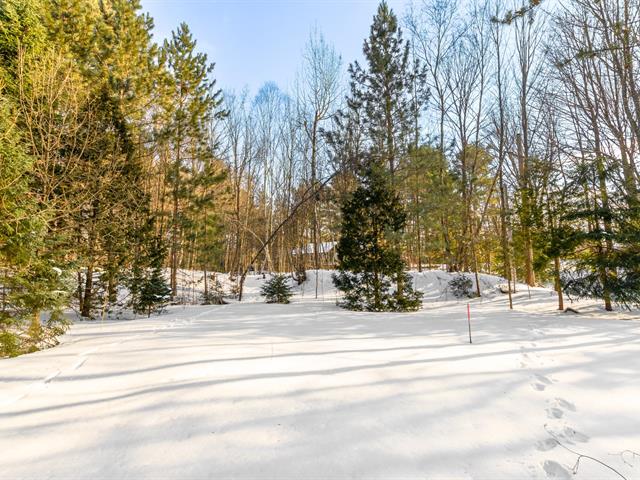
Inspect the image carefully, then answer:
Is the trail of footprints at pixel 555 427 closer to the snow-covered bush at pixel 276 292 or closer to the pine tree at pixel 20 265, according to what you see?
the pine tree at pixel 20 265

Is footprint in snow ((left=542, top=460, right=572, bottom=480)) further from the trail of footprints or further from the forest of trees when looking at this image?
the forest of trees

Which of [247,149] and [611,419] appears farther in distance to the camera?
[247,149]

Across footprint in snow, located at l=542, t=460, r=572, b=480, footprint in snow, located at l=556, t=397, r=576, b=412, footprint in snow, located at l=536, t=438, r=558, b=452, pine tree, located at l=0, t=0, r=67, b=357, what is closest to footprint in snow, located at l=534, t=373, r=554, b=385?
footprint in snow, located at l=556, t=397, r=576, b=412

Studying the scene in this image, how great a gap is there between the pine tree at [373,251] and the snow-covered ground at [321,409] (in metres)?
4.67

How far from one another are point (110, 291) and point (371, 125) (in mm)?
11770

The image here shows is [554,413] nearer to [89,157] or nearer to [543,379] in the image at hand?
[543,379]

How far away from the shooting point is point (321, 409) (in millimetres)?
2477

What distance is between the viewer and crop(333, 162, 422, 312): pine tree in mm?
9383

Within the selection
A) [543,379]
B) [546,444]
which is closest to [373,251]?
[543,379]

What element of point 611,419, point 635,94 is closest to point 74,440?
point 611,419

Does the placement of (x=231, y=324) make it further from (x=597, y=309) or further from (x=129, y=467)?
(x=597, y=309)

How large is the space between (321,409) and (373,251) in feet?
23.6

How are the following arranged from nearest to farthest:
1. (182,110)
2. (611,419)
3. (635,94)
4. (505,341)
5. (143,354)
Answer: (611,419) → (143,354) → (505,341) → (635,94) → (182,110)

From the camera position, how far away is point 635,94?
7.58 metres
